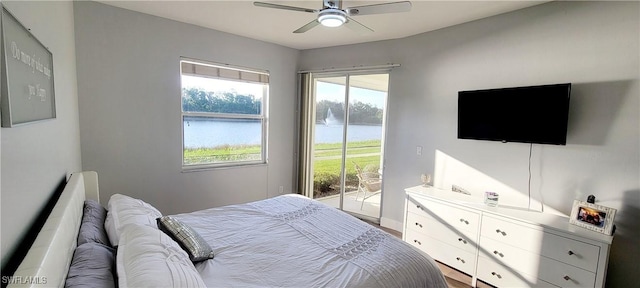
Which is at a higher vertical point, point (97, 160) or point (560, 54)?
point (560, 54)

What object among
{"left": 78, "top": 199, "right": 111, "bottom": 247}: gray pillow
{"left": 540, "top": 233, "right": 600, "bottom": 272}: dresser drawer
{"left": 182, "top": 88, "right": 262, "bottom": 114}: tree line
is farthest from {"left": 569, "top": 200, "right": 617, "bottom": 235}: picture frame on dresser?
{"left": 182, "top": 88, "right": 262, "bottom": 114}: tree line

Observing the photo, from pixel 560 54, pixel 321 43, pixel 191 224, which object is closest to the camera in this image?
pixel 191 224

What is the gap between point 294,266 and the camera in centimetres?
155

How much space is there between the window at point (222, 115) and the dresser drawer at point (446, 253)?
2.40 metres

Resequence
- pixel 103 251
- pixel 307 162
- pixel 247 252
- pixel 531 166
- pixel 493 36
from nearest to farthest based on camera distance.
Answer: pixel 103 251 < pixel 247 252 < pixel 531 166 < pixel 493 36 < pixel 307 162

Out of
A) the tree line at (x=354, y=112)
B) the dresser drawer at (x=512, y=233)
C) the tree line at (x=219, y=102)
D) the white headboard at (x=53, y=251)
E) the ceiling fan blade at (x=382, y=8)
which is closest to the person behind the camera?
the white headboard at (x=53, y=251)

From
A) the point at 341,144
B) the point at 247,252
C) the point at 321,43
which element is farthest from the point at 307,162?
the point at 247,252

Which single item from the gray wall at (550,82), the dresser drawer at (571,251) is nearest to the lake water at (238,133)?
the gray wall at (550,82)

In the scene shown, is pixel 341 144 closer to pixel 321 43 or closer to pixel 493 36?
pixel 321 43

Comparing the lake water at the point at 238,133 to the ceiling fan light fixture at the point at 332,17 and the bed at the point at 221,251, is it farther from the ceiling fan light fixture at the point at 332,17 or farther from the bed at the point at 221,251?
the ceiling fan light fixture at the point at 332,17

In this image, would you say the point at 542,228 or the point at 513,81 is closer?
the point at 542,228

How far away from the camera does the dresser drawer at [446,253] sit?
2596mm

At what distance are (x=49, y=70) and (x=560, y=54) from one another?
372cm

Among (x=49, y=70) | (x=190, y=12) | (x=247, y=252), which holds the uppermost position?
(x=190, y=12)
